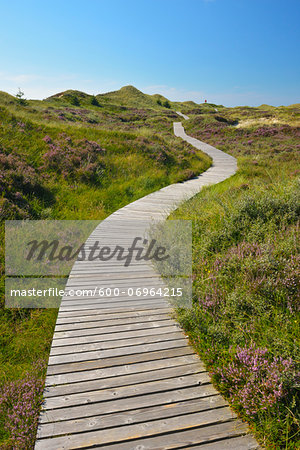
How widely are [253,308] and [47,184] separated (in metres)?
7.92

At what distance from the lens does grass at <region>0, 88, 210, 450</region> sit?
2.92 metres

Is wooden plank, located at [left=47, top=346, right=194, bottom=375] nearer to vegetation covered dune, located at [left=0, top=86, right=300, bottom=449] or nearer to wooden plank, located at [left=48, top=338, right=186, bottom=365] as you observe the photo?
wooden plank, located at [left=48, top=338, right=186, bottom=365]

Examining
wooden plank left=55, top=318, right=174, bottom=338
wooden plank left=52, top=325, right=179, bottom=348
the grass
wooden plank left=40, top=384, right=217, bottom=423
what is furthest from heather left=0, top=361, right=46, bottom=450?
wooden plank left=55, top=318, right=174, bottom=338

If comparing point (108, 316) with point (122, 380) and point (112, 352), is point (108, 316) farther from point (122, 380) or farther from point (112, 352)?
point (122, 380)

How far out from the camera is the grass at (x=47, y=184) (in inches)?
115

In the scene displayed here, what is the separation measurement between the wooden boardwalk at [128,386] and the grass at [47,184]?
0.29m

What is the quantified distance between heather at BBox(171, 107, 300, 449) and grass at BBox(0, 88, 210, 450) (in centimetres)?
200

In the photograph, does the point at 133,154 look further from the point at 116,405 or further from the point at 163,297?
the point at 116,405

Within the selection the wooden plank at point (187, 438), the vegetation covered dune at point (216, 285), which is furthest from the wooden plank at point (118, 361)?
the wooden plank at point (187, 438)

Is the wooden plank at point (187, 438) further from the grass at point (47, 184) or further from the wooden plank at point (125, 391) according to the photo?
the grass at point (47, 184)

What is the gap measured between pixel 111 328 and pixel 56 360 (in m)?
0.82

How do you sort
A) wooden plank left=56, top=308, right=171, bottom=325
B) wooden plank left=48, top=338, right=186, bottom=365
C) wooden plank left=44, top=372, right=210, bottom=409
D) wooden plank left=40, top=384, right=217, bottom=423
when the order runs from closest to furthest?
1. wooden plank left=40, top=384, right=217, bottom=423
2. wooden plank left=44, top=372, right=210, bottom=409
3. wooden plank left=48, top=338, right=186, bottom=365
4. wooden plank left=56, top=308, right=171, bottom=325

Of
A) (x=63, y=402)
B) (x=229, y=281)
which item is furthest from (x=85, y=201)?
(x=63, y=402)

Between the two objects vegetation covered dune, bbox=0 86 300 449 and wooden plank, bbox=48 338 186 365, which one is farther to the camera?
wooden plank, bbox=48 338 186 365
